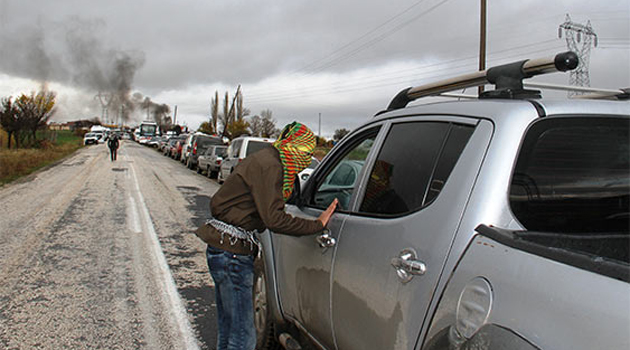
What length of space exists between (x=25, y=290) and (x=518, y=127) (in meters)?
5.43

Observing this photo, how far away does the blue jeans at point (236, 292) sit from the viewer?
9.78 ft

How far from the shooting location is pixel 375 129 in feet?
9.82

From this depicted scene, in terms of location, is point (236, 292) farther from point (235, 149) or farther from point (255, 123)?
point (255, 123)

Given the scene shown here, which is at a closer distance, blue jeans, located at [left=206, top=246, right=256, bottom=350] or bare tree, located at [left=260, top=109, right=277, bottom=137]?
blue jeans, located at [left=206, top=246, right=256, bottom=350]

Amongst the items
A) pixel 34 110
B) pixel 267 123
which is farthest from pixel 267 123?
pixel 34 110

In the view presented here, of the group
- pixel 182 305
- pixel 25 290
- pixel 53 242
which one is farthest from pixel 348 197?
pixel 53 242

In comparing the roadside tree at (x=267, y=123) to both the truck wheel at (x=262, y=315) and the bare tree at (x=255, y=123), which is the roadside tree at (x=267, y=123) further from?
the truck wheel at (x=262, y=315)

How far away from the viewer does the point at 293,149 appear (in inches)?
118

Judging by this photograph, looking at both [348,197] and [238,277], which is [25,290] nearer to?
[238,277]

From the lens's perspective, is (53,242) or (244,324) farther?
(53,242)

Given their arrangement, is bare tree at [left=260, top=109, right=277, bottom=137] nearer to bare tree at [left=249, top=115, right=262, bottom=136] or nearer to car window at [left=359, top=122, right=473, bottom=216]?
bare tree at [left=249, top=115, right=262, bottom=136]

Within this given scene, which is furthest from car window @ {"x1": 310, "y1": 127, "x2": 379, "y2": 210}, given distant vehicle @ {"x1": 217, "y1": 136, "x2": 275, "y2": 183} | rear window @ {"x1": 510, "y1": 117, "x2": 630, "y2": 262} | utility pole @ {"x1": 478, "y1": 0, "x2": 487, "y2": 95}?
utility pole @ {"x1": 478, "y1": 0, "x2": 487, "y2": 95}

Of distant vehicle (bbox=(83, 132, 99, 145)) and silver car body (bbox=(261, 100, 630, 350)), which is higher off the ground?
silver car body (bbox=(261, 100, 630, 350))

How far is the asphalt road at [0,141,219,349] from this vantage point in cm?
436
